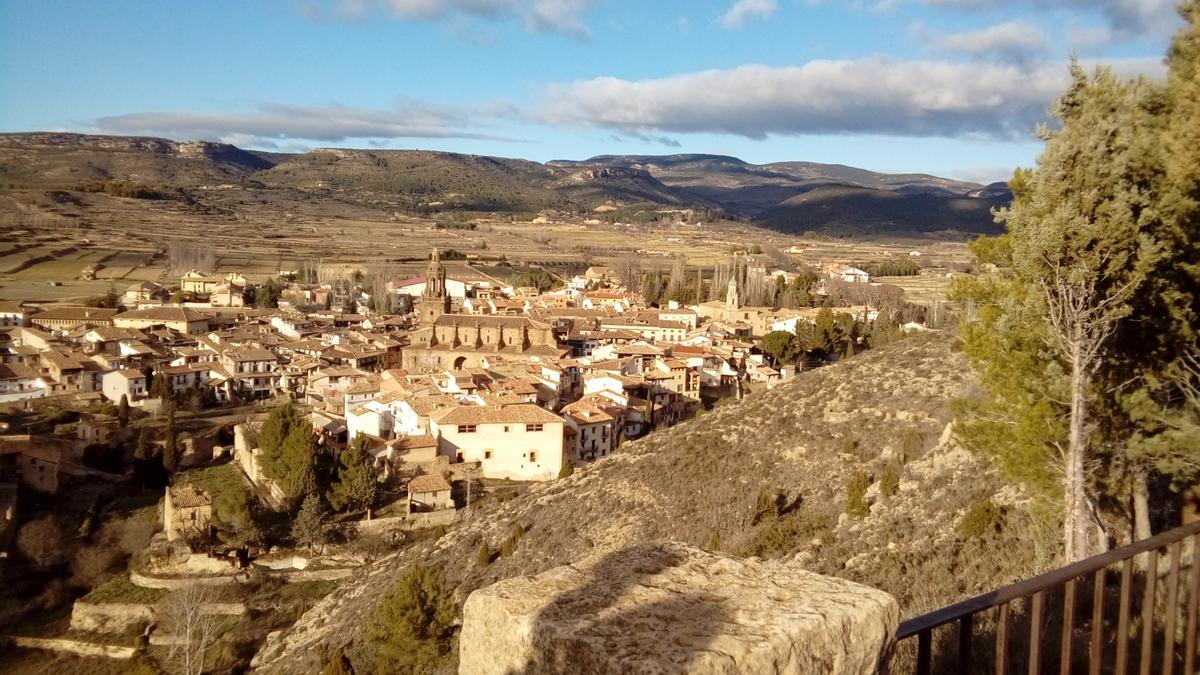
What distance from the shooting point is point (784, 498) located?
15.3 metres

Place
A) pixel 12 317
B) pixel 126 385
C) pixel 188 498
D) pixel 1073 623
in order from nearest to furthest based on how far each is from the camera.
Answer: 1. pixel 1073 623
2. pixel 188 498
3. pixel 126 385
4. pixel 12 317

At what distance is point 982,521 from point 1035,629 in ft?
25.8

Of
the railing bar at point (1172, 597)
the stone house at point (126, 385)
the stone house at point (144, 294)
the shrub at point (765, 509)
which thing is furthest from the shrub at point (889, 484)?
the stone house at point (144, 294)

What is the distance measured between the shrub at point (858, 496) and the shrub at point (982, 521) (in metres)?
2.77

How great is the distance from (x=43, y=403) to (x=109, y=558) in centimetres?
1523

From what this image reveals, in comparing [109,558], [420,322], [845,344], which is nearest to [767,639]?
[109,558]

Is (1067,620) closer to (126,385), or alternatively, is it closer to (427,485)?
(427,485)

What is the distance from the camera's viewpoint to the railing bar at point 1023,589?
2.13m

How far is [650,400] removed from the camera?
3111 centimetres


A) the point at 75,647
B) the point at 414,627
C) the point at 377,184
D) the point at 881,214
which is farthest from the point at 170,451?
the point at 881,214

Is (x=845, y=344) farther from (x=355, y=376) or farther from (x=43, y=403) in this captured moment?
(x=43, y=403)

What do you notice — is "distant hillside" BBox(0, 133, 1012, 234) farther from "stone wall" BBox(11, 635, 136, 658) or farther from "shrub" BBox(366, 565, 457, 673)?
"shrub" BBox(366, 565, 457, 673)

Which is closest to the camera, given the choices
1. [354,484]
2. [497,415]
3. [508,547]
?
[508,547]

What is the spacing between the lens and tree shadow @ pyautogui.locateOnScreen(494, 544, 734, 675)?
6.02ft
